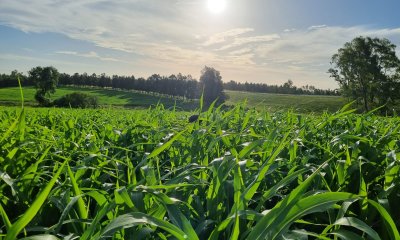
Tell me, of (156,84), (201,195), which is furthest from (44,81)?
(201,195)

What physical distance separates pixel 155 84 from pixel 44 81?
46.6 m

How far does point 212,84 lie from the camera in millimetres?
90625

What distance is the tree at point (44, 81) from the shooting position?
96.4 m

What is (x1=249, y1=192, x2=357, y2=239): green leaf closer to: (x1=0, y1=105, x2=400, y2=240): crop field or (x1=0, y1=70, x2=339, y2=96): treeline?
(x1=0, y1=105, x2=400, y2=240): crop field

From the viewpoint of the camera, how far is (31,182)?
167cm

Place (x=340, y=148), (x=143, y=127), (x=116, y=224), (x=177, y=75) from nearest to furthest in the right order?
(x=116, y=224)
(x=340, y=148)
(x=143, y=127)
(x=177, y=75)

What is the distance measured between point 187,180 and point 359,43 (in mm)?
66006

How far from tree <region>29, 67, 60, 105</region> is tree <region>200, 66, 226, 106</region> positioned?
144 feet

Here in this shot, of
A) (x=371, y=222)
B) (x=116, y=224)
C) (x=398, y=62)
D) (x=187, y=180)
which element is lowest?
(x=371, y=222)

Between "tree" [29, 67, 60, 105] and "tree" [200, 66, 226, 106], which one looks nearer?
"tree" [200, 66, 226, 106]

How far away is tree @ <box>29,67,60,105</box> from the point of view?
96.4 m

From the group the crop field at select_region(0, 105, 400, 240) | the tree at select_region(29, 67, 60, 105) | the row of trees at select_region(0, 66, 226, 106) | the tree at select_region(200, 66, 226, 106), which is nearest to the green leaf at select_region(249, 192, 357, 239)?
the crop field at select_region(0, 105, 400, 240)

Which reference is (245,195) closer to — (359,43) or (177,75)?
(359,43)

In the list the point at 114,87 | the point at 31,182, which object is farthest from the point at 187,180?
the point at 114,87
